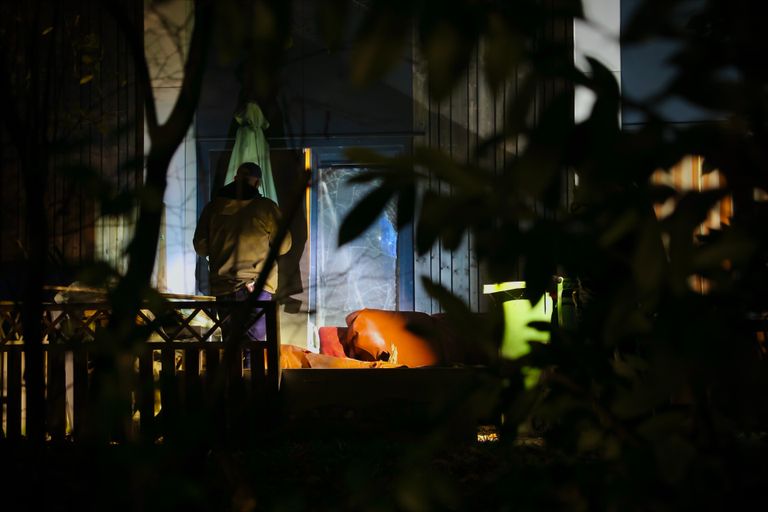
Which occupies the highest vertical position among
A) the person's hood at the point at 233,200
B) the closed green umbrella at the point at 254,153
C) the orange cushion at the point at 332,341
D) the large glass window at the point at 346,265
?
the closed green umbrella at the point at 254,153

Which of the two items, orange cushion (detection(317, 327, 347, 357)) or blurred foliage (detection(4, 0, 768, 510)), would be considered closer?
blurred foliage (detection(4, 0, 768, 510))

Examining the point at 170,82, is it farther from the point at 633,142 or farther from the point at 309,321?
A: the point at 633,142

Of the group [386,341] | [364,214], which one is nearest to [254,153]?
[386,341]

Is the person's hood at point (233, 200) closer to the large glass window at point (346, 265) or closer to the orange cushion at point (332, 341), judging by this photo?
the orange cushion at point (332, 341)

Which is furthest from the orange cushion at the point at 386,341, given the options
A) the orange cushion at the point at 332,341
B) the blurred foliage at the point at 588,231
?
the blurred foliage at the point at 588,231

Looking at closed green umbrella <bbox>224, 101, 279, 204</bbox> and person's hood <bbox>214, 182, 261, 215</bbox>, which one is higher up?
closed green umbrella <bbox>224, 101, 279, 204</bbox>

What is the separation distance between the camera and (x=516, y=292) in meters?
5.30

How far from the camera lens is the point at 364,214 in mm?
996

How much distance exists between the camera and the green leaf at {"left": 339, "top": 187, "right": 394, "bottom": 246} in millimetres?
995

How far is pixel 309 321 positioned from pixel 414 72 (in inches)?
119

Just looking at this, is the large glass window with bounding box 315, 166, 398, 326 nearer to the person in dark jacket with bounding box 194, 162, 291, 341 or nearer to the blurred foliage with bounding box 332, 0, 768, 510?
the person in dark jacket with bounding box 194, 162, 291, 341

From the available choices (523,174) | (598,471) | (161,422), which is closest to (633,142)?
(523,174)

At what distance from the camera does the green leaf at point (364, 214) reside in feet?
3.26

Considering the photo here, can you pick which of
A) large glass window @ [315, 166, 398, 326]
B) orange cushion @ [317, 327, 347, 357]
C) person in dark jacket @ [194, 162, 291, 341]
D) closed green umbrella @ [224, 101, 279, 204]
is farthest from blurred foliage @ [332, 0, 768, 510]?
large glass window @ [315, 166, 398, 326]
